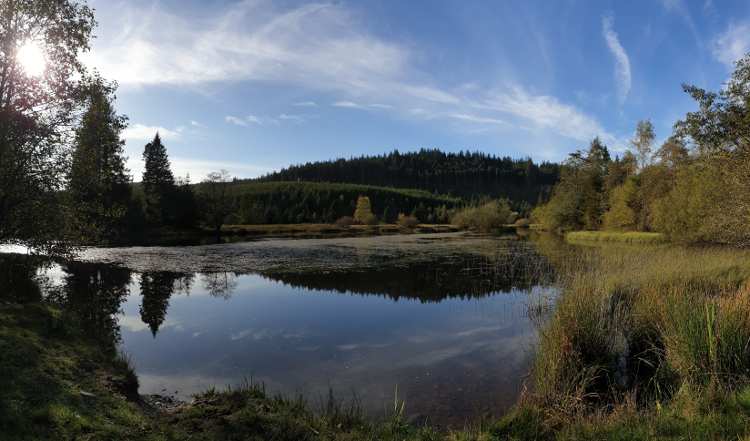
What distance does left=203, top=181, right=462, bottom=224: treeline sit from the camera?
337ft

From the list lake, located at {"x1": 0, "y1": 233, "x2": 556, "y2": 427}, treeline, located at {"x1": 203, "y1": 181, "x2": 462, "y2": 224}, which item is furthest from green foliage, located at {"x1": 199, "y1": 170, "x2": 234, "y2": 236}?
lake, located at {"x1": 0, "y1": 233, "x2": 556, "y2": 427}

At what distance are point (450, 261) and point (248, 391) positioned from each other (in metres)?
24.9

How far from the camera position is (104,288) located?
19469 mm

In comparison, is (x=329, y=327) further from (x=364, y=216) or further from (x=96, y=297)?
(x=364, y=216)

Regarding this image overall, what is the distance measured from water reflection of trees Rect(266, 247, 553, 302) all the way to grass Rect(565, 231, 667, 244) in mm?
21626

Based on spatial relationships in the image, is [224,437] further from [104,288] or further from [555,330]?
[104,288]

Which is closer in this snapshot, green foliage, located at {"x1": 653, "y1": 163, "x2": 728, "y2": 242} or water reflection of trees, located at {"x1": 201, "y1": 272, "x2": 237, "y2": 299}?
water reflection of trees, located at {"x1": 201, "y1": 272, "x2": 237, "y2": 299}

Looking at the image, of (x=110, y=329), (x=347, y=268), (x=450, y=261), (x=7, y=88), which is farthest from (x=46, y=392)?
(x=450, y=261)

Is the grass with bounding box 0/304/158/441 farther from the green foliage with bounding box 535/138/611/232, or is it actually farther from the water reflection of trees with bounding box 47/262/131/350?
the green foliage with bounding box 535/138/611/232

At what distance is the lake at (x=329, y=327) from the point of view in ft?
28.8

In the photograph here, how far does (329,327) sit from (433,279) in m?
10.4

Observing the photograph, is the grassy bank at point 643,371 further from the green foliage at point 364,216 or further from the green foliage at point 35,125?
the green foliage at point 364,216

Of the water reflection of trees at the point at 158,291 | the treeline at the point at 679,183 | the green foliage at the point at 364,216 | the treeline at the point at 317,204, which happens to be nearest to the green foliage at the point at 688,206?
the treeline at the point at 679,183

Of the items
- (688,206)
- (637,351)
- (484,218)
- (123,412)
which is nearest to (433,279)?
(637,351)
